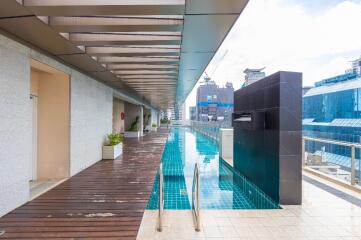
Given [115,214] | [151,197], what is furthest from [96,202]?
[151,197]

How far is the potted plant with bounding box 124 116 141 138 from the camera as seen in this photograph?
15.1 metres

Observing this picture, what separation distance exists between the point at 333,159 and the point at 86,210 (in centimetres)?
487

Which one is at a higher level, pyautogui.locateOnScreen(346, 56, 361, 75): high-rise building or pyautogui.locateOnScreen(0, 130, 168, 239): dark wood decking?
pyautogui.locateOnScreen(346, 56, 361, 75): high-rise building

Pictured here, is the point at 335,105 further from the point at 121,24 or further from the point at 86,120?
the point at 121,24

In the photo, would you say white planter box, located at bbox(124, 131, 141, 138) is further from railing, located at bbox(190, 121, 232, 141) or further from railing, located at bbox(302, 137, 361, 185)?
railing, located at bbox(302, 137, 361, 185)

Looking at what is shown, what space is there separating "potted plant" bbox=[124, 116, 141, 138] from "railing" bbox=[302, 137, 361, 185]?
11.0 metres

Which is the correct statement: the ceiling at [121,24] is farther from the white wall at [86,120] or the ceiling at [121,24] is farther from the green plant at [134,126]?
the green plant at [134,126]

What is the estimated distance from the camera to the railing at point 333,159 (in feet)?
13.6

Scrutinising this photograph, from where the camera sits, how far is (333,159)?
202 inches

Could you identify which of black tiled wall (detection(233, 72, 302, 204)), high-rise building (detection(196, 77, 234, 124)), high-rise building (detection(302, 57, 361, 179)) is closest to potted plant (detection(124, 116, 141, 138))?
high-rise building (detection(302, 57, 361, 179))

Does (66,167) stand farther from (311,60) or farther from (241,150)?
(311,60)

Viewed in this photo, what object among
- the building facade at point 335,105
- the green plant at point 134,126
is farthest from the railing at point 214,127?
the green plant at point 134,126

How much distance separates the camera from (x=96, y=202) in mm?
3592

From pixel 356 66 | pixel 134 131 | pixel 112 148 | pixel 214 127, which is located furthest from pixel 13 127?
pixel 356 66
